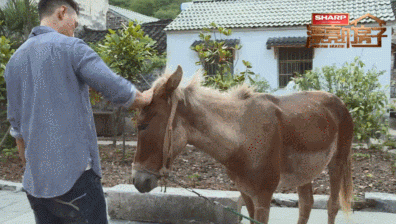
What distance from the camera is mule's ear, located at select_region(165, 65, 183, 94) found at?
88.7 inches

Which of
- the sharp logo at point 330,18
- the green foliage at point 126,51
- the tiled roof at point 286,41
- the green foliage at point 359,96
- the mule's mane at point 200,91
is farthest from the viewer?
the tiled roof at point 286,41

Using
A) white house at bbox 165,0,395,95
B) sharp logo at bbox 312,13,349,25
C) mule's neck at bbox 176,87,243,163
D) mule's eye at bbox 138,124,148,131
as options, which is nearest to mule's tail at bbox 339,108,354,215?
mule's neck at bbox 176,87,243,163

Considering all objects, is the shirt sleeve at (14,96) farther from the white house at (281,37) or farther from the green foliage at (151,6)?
the green foliage at (151,6)

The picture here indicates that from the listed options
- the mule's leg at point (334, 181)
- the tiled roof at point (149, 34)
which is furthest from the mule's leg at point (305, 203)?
the tiled roof at point (149, 34)

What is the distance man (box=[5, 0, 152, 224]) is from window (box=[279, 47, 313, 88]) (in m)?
12.9

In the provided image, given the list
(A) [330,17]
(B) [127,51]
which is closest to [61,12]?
(B) [127,51]

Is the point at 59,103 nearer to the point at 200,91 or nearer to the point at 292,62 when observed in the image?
the point at 200,91

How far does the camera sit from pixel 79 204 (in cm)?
190

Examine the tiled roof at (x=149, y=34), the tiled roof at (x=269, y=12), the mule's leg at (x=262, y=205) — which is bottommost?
the mule's leg at (x=262, y=205)

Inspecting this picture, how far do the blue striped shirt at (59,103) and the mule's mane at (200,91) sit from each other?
0.52 meters

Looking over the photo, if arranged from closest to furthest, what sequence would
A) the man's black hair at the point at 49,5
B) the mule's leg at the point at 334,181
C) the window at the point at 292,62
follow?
1. the man's black hair at the point at 49,5
2. the mule's leg at the point at 334,181
3. the window at the point at 292,62

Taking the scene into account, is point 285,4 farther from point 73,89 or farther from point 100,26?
point 73,89

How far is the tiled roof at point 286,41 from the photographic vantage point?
1346 cm

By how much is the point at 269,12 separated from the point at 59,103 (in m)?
14.4
